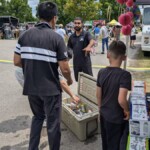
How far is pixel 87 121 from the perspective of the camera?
3.63 metres

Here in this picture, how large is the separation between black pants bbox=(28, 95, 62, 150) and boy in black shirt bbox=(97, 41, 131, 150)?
1.72ft

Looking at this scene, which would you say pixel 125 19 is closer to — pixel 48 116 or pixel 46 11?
pixel 46 11

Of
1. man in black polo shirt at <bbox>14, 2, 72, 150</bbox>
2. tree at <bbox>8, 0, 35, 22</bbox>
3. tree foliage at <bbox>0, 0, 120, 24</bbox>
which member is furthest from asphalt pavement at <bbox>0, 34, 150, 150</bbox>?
tree at <bbox>8, 0, 35, 22</bbox>

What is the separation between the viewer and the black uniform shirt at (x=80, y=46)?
4.86 meters

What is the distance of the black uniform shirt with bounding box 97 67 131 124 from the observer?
2494mm

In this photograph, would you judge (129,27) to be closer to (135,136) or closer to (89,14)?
(135,136)

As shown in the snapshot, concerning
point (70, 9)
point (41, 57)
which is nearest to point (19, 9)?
point (70, 9)

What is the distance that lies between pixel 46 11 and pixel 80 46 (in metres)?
2.20

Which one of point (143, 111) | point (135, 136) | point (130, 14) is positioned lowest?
point (135, 136)

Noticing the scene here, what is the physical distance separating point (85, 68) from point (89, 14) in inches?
1221

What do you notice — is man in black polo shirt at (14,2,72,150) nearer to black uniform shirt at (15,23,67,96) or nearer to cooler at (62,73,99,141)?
black uniform shirt at (15,23,67,96)

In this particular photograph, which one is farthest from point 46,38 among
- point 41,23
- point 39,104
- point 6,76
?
point 6,76

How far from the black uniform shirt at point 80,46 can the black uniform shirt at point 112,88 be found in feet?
7.42

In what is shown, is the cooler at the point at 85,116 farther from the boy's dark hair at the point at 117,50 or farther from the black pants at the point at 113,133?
the boy's dark hair at the point at 117,50
